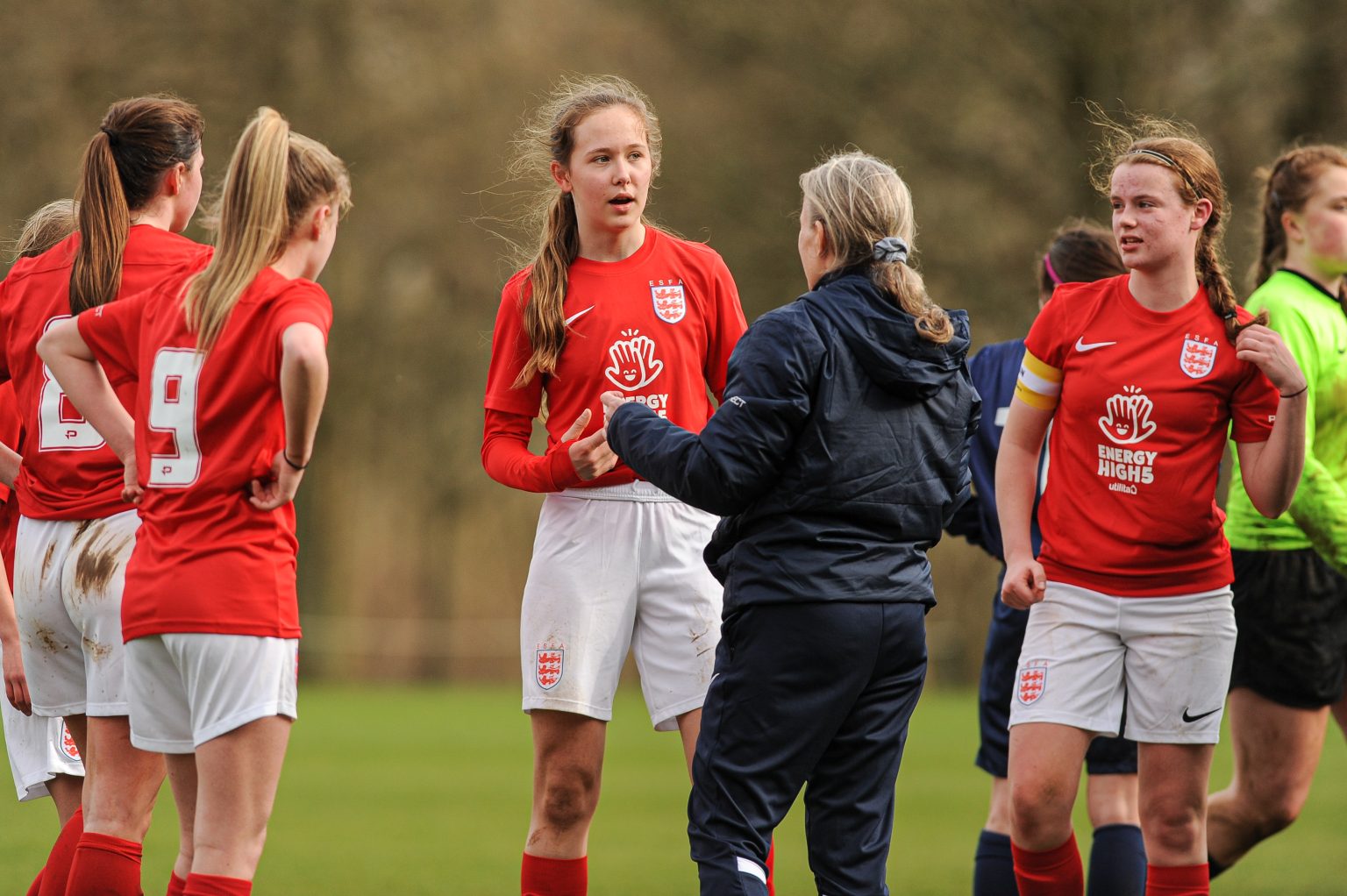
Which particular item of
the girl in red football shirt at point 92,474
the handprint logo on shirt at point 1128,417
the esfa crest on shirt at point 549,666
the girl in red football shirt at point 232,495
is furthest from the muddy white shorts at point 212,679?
the handprint logo on shirt at point 1128,417

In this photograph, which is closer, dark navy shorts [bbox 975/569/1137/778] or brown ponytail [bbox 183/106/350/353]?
brown ponytail [bbox 183/106/350/353]

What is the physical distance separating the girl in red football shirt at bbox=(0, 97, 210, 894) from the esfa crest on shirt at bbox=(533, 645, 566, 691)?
1024 mm

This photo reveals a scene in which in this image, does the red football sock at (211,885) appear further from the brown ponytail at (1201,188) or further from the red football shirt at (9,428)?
the brown ponytail at (1201,188)

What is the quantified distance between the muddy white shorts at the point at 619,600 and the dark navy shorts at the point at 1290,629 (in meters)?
2.03

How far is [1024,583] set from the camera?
501 centimetres

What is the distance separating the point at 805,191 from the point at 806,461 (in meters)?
0.74

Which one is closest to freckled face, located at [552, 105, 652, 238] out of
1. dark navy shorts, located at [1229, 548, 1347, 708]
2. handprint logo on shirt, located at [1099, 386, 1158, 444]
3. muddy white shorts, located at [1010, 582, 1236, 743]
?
handprint logo on shirt, located at [1099, 386, 1158, 444]

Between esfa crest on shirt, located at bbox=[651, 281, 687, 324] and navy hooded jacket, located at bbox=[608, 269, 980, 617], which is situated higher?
esfa crest on shirt, located at bbox=[651, 281, 687, 324]

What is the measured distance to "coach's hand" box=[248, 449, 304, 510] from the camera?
4.11 meters

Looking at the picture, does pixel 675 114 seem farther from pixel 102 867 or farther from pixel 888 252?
pixel 102 867

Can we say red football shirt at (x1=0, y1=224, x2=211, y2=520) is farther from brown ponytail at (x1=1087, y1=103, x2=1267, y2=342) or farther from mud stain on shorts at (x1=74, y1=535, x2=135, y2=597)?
brown ponytail at (x1=1087, y1=103, x2=1267, y2=342)

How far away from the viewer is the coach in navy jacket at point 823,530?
4.26 meters

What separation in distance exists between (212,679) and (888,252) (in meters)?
1.88

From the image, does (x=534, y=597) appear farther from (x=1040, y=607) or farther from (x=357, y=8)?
(x=357, y=8)
